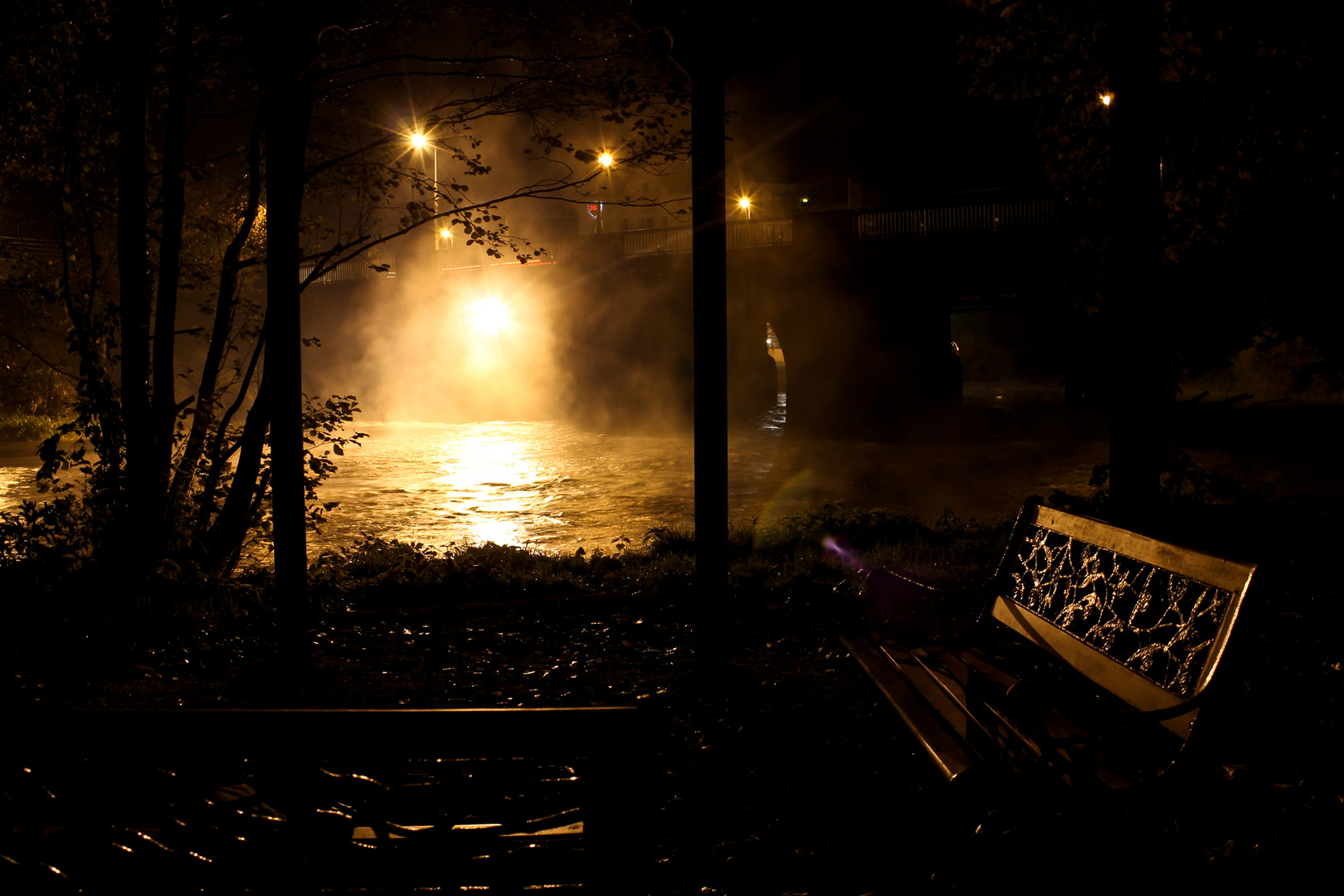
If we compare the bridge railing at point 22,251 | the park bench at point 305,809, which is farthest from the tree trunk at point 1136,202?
the bridge railing at point 22,251

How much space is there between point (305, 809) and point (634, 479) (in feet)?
43.3

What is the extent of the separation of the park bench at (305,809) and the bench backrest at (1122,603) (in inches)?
66.1

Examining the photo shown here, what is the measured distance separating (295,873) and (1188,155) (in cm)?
670

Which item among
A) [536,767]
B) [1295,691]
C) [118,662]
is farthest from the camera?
[118,662]

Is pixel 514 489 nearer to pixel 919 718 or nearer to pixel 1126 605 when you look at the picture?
pixel 919 718

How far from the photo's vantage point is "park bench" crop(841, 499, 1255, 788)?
2477 mm

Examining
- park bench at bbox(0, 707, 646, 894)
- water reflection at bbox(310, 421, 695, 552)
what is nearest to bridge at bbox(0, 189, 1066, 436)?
water reflection at bbox(310, 421, 695, 552)

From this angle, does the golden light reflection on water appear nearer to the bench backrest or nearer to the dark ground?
the dark ground

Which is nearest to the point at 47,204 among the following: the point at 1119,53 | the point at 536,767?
the point at 536,767

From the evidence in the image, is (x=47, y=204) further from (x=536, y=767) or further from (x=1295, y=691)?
(x=1295, y=691)

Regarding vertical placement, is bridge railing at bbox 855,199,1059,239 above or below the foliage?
above

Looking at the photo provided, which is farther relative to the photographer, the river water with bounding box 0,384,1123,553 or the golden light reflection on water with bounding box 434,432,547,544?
the river water with bounding box 0,384,1123,553

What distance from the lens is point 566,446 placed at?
21016mm

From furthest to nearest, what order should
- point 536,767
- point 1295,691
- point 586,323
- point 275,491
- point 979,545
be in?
1. point 586,323
2. point 979,545
3. point 275,491
4. point 1295,691
5. point 536,767
